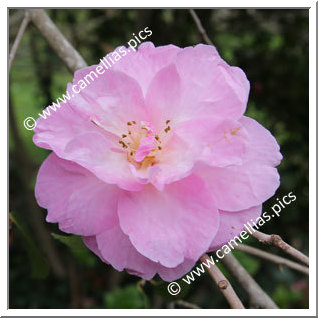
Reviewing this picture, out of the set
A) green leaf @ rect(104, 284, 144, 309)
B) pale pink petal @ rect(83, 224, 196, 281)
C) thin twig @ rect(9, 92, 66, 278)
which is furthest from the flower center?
thin twig @ rect(9, 92, 66, 278)

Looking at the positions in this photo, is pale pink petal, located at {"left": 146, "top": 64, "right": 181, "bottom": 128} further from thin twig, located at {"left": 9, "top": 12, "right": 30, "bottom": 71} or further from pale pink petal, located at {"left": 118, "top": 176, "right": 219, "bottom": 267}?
thin twig, located at {"left": 9, "top": 12, "right": 30, "bottom": 71}

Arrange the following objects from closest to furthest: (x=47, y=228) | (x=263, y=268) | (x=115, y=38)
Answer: (x=263, y=268), (x=47, y=228), (x=115, y=38)

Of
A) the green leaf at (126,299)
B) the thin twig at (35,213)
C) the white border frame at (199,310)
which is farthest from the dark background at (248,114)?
the white border frame at (199,310)

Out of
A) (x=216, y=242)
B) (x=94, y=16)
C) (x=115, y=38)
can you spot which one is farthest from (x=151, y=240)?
(x=94, y=16)

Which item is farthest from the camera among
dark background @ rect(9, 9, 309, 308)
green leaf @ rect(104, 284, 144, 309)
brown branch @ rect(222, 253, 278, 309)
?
dark background @ rect(9, 9, 309, 308)

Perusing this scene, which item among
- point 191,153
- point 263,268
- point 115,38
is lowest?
point 263,268

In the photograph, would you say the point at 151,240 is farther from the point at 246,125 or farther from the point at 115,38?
the point at 115,38

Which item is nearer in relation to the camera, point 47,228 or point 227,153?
point 227,153
